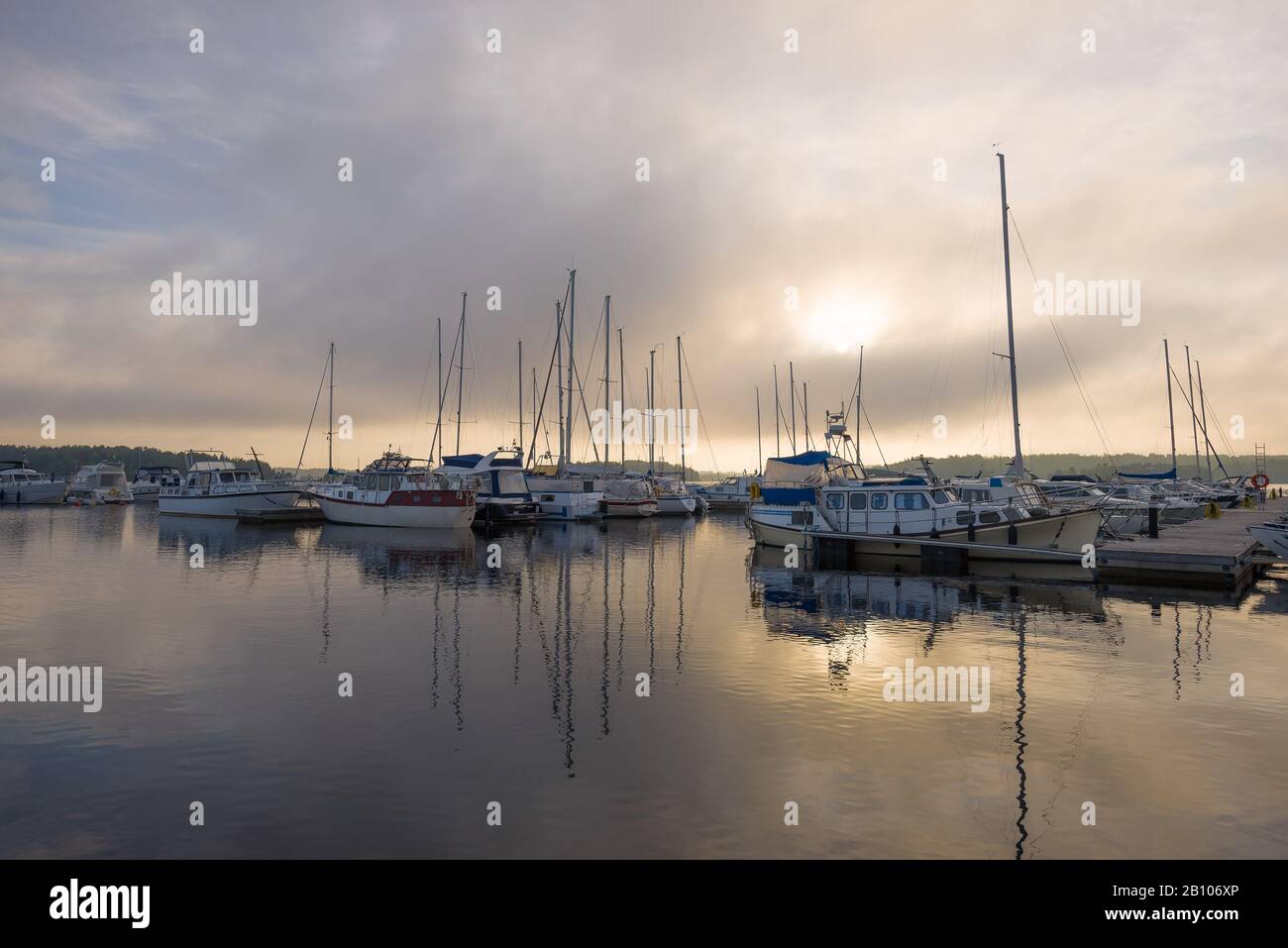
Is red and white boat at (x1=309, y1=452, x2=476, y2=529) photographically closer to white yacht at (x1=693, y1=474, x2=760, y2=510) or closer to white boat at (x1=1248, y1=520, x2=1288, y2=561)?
white boat at (x1=1248, y1=520, x2=1288, y2=561)

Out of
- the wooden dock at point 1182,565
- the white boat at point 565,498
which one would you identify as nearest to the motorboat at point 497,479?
the white boat at point 565,498

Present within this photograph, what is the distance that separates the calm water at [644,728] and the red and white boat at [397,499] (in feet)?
84.8

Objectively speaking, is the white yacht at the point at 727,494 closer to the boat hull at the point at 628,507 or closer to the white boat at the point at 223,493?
the boat hull at the point at 628,507

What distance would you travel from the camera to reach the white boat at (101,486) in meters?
92.4

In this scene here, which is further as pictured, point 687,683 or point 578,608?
point 578,608

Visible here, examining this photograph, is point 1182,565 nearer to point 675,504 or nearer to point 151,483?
point 675,504

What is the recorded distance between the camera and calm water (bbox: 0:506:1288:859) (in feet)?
27.2

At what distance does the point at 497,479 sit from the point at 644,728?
51576 mm

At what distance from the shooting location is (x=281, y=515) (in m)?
59.5

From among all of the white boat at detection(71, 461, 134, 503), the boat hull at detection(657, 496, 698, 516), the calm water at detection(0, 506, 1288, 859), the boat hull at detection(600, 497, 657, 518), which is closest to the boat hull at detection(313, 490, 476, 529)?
the boat hull at detection(600, 497, 657, 518)
